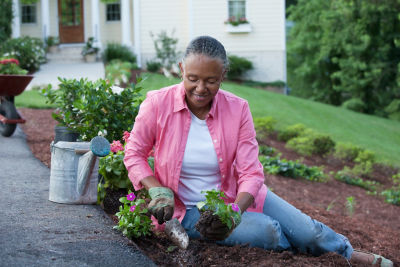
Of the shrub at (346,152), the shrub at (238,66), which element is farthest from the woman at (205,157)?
the shrub at (238,66)

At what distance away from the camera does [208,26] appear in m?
22.4

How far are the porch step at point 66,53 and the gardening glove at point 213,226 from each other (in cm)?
1955

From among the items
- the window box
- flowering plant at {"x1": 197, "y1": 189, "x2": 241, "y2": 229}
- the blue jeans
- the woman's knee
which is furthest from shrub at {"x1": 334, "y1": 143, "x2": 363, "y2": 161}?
the window box

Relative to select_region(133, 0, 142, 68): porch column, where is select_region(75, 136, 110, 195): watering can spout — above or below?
below

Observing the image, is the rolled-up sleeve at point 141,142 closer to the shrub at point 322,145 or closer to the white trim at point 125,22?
the shrub at point 322,145

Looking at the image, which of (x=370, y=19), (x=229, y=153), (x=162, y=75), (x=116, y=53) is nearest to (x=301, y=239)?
(x=229, y=153)

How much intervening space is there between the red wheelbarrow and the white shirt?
4.87 m

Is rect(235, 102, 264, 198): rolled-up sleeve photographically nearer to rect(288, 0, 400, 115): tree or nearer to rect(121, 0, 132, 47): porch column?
rect(121, 0, 132, 47): porch column

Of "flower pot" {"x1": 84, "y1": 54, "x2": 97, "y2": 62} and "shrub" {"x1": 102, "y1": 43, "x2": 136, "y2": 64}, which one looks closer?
"flower pot" {"x1": 84, "y1": 54, "x2": 97, "y2": 62}


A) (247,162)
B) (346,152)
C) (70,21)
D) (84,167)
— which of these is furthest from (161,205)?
(70,21)

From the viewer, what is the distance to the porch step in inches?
853

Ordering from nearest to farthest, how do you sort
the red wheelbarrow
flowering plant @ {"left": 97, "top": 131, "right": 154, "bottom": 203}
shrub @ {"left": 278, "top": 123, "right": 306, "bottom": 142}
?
flowering plant @ {"left": 97, "top": 131, "right": 154, "bottom": 203}, the red wheelbarrow, shrub @ {"left": 278, "top": 123, "right": 306, "bottom": 142}

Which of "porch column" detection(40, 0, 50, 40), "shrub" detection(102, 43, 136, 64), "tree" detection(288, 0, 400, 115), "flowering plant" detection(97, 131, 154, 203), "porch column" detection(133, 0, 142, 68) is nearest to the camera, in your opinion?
"flowering plant" detection(97, 131, 154, 203)

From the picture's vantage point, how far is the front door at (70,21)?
907 inches
